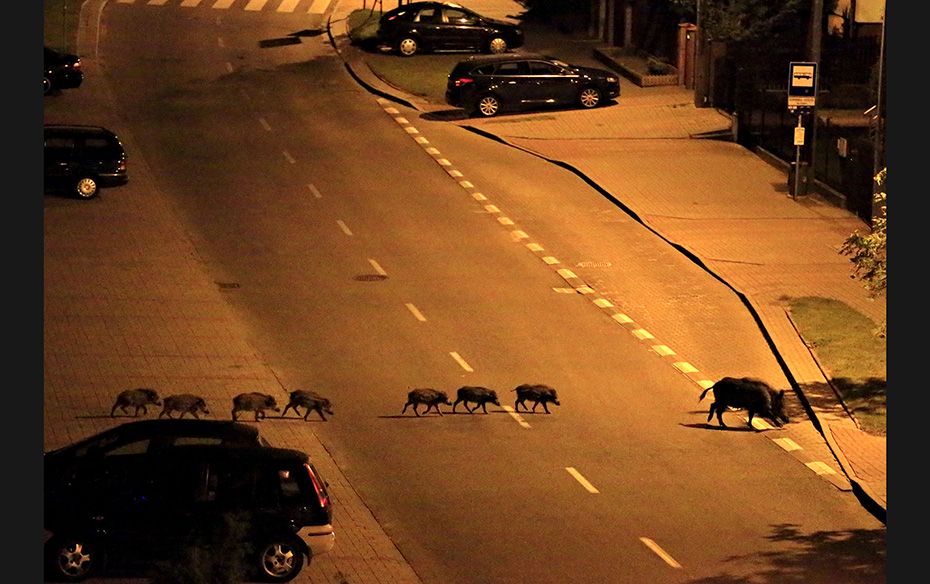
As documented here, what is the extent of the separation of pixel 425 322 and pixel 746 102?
18.6m

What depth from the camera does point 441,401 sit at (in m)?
28.0

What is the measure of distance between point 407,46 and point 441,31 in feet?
3.72

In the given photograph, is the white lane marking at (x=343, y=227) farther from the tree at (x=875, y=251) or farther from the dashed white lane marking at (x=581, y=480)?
the dashed white lane marking at (x=581, y=480)

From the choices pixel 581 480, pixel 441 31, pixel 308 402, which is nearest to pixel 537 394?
pixel 581 480

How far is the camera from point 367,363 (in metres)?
31.0

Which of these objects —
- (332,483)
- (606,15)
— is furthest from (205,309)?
(606,15)

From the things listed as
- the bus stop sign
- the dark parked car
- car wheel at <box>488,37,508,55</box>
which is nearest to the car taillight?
the bus stop sign

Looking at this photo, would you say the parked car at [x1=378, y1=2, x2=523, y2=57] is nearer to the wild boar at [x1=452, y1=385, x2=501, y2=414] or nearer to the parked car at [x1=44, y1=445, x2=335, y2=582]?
the wild boar at [x1=452, y1=385, x2=501, y2=414]

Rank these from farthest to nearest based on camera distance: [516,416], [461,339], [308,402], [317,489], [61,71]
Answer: [61,71] < [461,339] < [516,416] < [308,402] < [317,489]

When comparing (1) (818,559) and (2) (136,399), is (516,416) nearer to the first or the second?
(2) (136,399)

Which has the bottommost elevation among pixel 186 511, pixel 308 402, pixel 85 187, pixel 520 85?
pixel 308 402

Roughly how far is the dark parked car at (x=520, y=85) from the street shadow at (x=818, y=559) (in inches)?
1105

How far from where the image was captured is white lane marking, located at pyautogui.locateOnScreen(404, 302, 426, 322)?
110 ft

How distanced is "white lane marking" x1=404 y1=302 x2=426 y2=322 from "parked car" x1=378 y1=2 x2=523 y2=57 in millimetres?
24237
